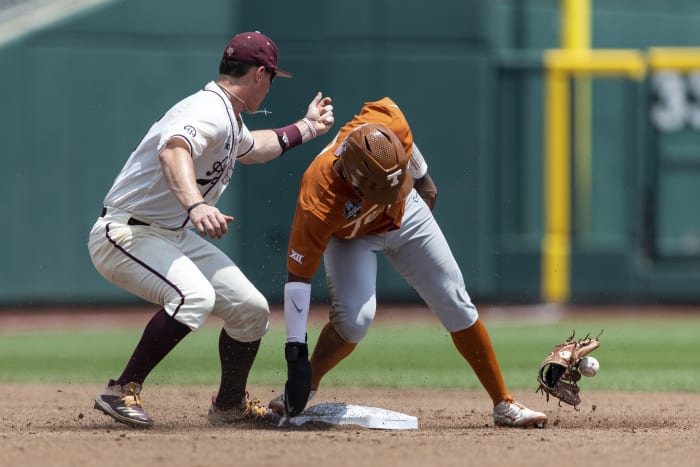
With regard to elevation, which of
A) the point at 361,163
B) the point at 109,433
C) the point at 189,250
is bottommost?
the point at 109,433

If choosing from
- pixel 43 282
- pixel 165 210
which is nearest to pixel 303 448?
pixel 165 210

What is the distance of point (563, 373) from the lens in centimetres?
536

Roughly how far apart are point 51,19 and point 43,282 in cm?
→ 296

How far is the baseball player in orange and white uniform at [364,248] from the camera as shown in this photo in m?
4.80

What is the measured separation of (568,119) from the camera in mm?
14102

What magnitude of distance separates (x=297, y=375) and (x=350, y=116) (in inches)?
335

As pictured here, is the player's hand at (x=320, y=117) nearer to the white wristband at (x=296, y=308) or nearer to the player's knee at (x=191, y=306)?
the white wristband at (x=296, y=308)

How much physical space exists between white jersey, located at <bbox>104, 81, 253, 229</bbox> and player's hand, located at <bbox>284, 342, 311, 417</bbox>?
0.73 meters

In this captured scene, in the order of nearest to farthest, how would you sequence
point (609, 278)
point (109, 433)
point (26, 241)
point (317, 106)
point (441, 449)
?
point (441, 449)
point (109, 433)
point (317, 106)
point (26, 241)
point (609, 278)

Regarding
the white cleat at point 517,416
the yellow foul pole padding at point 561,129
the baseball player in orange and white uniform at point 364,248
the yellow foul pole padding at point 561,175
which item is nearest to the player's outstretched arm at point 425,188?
the baseball player in orange and white uniform at point 364,248

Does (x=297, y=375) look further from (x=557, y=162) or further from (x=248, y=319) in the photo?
(x=557, y=162)

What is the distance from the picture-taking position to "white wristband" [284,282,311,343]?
4922 mm

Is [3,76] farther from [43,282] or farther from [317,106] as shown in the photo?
[317,106]

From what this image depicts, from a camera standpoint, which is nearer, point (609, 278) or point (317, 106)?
point (317, 106)
